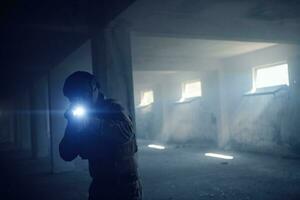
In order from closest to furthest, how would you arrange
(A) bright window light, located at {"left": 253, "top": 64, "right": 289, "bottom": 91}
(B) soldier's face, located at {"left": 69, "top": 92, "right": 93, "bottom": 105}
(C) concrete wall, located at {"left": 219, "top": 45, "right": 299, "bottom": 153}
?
1. (B) soldier's face, located at {"left": 69, "top": 92, "right": 93, "bottom": 105}
2. (C) concrete wall, located at {"left": 219, "top": 45, "right": 299, "bottom": 153}
3. (A) bright window light, located at {"left": 253, "top": 64, "right": 289, "bottom": 91}

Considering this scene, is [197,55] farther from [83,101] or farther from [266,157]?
[83,101]

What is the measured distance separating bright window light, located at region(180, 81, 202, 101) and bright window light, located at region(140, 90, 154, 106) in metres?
3.82

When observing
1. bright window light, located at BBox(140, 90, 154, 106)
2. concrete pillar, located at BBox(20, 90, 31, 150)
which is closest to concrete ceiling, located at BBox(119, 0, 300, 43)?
concrete pillar, located at BBox(20, 90, 31, 150)

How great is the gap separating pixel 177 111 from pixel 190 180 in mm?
8599

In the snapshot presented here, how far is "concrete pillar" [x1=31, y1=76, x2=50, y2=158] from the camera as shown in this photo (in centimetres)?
1218

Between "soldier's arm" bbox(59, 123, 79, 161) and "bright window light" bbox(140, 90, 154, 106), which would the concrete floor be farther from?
"bright window light" bbox(140, 90, 154, 106)

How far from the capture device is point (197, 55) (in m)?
11.1

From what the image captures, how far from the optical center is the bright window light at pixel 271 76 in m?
9.99

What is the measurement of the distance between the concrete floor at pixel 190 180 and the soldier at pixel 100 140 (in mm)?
3541

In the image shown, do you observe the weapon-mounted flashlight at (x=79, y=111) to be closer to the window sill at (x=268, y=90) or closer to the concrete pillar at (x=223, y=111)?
the window sill at (x=268, y=90)

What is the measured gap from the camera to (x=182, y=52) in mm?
10305

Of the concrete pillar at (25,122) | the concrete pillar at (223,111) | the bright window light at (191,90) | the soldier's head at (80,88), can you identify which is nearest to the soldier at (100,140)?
the soldier's head at (80,88)

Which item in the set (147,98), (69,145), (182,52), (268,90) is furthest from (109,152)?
(147,98)

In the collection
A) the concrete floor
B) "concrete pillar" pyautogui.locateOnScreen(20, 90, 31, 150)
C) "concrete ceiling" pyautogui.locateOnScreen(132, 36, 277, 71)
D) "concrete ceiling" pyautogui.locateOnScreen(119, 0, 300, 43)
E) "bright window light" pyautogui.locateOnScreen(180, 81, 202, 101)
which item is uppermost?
"concrete ceiling" pyautogui.locateOnScreen(132, 36, 277, 71)
